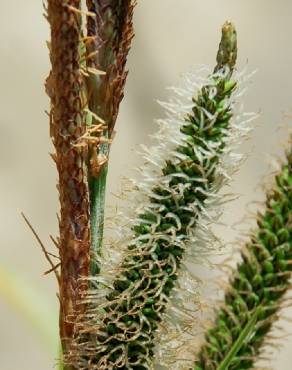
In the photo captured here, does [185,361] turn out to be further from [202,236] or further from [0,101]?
[0,101]

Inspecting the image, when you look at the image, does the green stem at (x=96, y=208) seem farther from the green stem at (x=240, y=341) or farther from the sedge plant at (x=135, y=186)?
the green stem at (x=240, y=341)

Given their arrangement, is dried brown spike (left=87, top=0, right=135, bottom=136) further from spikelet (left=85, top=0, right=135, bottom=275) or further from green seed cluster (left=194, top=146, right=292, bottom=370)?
green seed cluster (left=194, top=146, right=292, bottom=370)

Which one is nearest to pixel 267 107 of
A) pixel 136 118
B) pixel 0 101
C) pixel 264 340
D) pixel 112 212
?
pixel 136 118

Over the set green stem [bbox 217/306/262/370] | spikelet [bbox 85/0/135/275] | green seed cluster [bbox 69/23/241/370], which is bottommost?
green stem [bbox 217/306/262/370]

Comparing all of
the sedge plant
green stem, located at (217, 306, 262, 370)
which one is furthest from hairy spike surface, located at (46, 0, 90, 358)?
green stem, located at (217, 306, 262, 370)

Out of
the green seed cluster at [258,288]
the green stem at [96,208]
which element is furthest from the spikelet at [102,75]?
the green seed cluster at [258,288]

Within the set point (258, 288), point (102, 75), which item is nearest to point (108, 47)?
point (102, 75)

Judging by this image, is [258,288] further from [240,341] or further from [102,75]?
[102,75]
